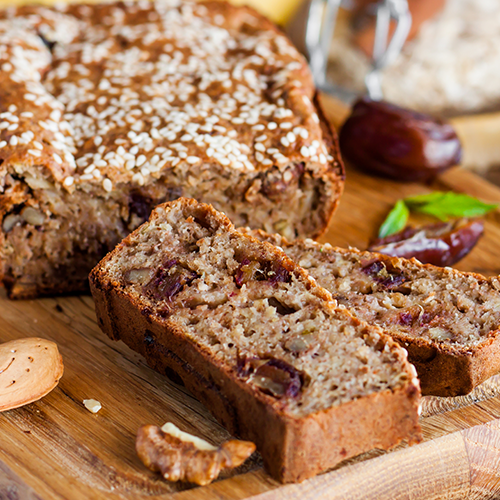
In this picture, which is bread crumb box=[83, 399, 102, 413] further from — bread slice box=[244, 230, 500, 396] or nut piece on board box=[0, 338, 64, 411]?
bread slice box=[244, 230, 500, 396]

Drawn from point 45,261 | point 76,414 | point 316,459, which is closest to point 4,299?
point 45,261

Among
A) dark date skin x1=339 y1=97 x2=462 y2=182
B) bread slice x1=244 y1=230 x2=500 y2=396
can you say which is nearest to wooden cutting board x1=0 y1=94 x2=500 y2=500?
bread slice x1=244 y1=230 x2=500 y2=396

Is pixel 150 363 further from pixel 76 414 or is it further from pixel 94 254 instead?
pixel 94 254

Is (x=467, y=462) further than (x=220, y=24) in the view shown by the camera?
No

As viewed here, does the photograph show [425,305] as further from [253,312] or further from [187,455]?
[187,455]

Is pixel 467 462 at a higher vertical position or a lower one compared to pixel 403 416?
lower

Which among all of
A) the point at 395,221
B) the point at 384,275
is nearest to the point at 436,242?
the point at 395,221

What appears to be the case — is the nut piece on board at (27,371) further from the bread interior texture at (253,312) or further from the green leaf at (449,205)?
the green leaf at (449,205)
